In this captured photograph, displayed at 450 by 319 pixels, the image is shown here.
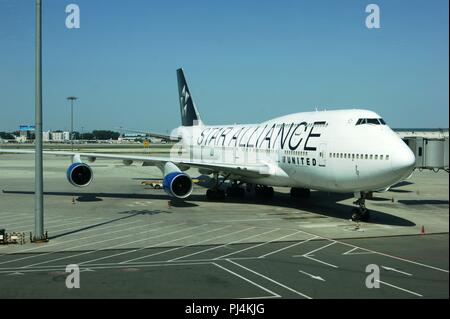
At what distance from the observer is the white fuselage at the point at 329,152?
18062mm

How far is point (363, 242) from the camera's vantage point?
1633 cm

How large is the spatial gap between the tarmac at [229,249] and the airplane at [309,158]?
144cm

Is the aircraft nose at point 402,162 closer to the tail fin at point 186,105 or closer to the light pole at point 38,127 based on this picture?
the light pole at point 38,127

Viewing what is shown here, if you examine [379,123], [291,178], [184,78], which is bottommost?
[291,178]

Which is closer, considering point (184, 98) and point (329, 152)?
point (329, 152)

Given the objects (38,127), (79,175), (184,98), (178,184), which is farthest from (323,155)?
(184,98)

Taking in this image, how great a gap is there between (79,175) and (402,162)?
18.0 meters

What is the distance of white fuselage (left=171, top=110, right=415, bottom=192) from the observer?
18.1 meters

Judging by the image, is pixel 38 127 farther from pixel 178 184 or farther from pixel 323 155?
pixel 323 155

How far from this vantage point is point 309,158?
2144 centimetres

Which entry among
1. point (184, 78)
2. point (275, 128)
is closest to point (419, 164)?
point (275, 128)

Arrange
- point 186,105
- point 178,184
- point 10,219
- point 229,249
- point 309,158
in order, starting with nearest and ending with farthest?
point 229,249 < point 10,219 < point 309,158 < point 178,184 < point 186,105
